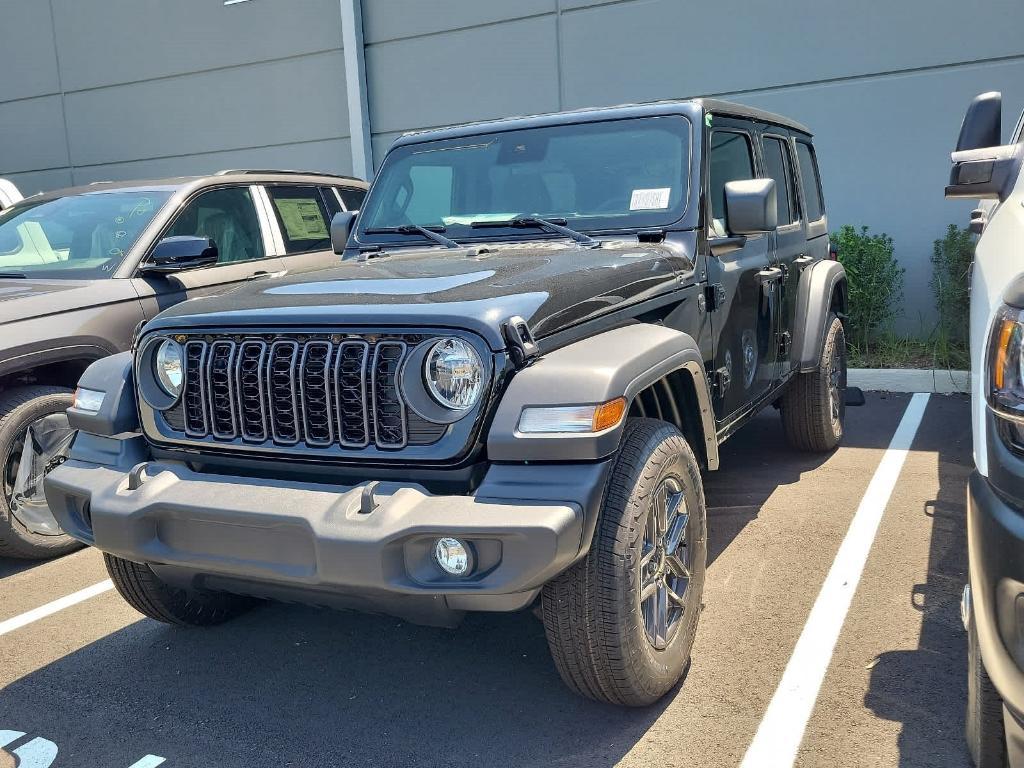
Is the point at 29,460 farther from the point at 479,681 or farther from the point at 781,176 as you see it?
the point at 781,176

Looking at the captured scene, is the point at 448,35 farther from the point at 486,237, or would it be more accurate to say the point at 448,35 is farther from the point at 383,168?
the point at 486,237

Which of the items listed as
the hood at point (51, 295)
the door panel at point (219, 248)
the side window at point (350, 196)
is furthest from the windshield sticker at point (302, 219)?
the hood at point (51, 295)

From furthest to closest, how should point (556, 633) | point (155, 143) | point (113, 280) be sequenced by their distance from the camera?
point (155, 143), point (113, 280), point (556, 633)

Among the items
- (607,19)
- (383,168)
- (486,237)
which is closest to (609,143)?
(486,237)

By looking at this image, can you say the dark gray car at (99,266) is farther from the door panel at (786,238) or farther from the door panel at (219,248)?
the door panel at (786,238)

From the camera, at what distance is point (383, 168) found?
14.2 ft

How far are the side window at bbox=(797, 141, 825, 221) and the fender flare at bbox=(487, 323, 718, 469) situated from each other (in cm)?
314

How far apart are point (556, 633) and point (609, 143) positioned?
2.16 meters

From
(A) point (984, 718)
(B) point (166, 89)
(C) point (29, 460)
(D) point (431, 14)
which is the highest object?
(D) point (431, 14)

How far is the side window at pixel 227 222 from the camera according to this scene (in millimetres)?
5191

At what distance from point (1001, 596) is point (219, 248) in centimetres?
466

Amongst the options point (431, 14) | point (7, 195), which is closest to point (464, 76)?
point (431, 14)

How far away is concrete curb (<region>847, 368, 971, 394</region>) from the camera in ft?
23.2

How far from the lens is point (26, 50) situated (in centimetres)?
1312
